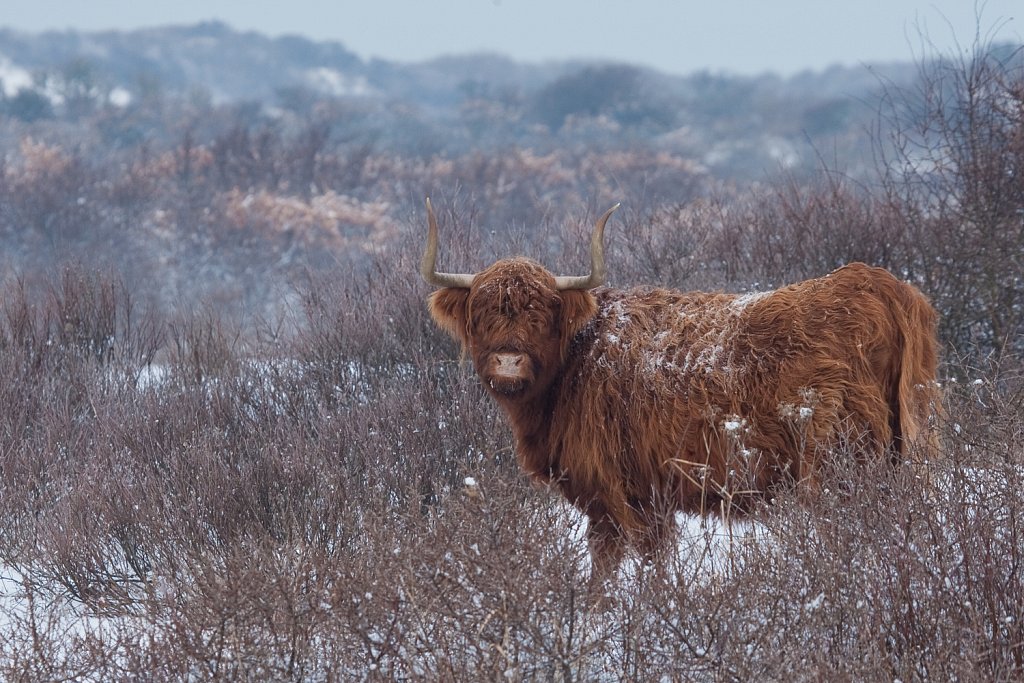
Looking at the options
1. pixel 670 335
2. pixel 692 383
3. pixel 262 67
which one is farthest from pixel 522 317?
pixel 262 67

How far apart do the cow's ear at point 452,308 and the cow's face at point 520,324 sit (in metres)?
0.09

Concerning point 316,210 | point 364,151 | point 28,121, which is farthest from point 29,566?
point 28,121

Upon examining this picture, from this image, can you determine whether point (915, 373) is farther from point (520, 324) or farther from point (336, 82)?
point (336, 82)

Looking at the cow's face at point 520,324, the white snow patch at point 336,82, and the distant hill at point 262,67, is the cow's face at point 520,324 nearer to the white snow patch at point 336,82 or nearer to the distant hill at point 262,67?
the distant hill at point 262,67

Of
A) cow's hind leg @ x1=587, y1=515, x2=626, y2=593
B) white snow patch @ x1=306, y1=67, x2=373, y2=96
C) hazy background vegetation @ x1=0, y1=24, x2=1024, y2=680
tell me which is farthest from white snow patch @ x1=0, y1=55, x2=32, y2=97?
cow's hind leg @ x1=587, y1=515, x2=626, y2=593

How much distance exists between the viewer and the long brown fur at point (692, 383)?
4.59m

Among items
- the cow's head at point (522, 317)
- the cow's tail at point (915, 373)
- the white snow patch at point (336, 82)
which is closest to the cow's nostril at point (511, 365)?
the cow's head at point (522, 317)

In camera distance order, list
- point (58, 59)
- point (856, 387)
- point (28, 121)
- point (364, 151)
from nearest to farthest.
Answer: point (856, 387)
point (364, 151)
point (28, 121)
point (58, 59)

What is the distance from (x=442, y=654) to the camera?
352 centimetres

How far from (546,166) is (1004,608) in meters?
27.8

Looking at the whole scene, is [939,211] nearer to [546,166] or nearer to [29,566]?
[29,566]

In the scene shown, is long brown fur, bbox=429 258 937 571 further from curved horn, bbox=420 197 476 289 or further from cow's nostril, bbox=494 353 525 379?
curved horn, bbox=420 197 476 289

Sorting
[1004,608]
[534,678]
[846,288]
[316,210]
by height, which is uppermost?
[846,288]

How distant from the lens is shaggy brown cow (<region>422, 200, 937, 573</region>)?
15.1ft
